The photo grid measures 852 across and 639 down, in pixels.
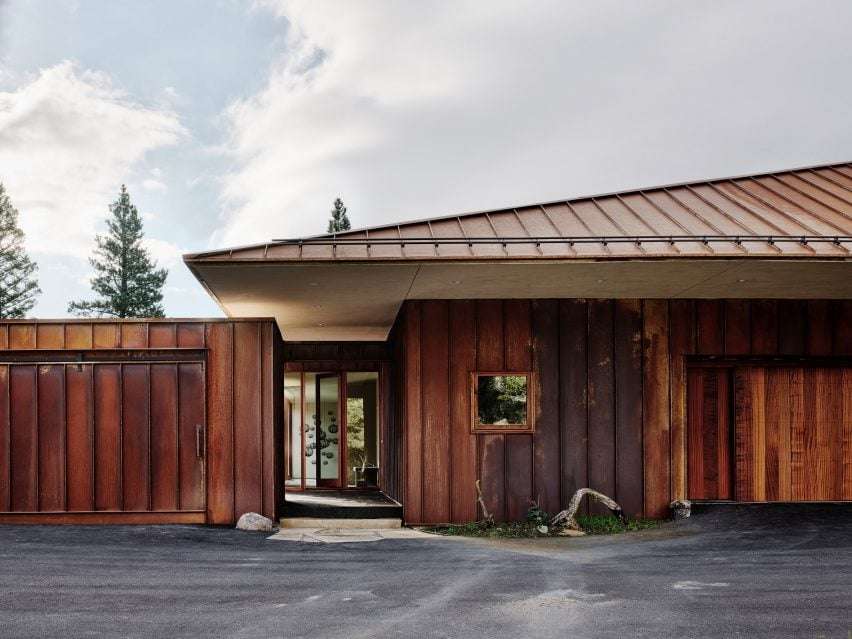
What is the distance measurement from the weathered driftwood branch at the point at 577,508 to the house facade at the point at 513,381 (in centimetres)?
26

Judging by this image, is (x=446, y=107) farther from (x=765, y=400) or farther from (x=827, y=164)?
(x=765, y=400)

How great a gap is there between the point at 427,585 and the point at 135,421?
5075mm

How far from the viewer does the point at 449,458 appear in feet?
30.2

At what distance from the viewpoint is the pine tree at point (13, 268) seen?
3406cm

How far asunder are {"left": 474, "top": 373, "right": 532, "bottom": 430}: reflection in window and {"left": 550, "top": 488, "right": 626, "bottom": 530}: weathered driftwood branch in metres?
1.15

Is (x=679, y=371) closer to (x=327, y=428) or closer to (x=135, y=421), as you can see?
(x=327, y=428)

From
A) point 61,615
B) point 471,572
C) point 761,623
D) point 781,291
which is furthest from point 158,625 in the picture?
point 781,291

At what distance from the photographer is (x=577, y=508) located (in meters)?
9.01

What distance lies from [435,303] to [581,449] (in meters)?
2.92

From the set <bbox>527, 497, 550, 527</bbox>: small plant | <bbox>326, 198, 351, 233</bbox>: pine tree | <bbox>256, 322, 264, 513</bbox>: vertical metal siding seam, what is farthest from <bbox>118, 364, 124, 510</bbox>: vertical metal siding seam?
<bbox>326, 198, 351, 233</bbox>: pine tree

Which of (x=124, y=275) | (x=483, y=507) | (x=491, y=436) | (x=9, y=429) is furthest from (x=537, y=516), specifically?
(x=124, y=275)

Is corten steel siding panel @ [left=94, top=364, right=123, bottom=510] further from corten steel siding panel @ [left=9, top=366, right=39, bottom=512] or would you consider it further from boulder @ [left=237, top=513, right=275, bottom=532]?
boulder @ [left=237, top=513, right=275, bottom=532]

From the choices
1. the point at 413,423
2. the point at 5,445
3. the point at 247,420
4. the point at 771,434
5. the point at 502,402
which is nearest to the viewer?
the point at 5,445

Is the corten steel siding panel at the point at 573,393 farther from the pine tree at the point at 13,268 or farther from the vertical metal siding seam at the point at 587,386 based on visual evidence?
the pine tree at the point at 13,268
